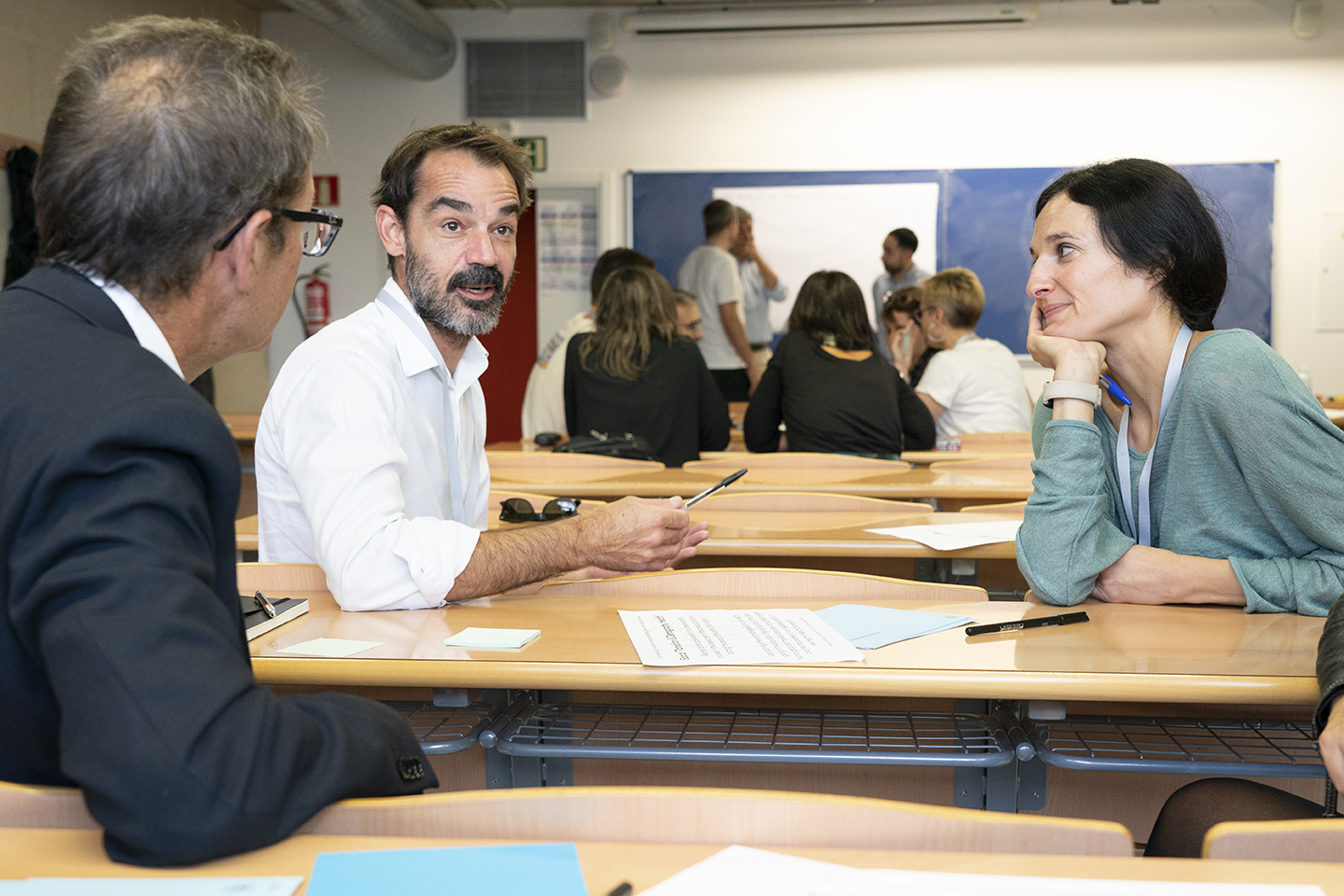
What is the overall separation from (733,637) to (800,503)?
1.27 meters

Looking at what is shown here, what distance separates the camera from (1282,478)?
146 centimetres

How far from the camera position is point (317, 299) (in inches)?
287

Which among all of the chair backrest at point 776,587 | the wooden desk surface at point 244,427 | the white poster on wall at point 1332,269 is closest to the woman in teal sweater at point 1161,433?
the chair backrest at point 776,587

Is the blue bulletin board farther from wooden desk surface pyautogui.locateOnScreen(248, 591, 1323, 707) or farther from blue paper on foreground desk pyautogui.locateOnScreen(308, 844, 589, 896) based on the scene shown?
blue paper on foreground desk pyautogui.locateOnScreen(308, 844, 589, 896)

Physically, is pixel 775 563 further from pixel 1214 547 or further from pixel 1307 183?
pixel 1307 183

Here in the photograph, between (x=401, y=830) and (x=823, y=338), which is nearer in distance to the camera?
(x=401, y=830)

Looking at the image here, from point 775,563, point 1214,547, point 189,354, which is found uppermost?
point 189,354

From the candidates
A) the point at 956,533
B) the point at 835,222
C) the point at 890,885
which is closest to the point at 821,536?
the point at 956,533

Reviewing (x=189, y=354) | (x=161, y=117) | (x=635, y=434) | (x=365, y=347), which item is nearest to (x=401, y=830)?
(x=189, y=354)

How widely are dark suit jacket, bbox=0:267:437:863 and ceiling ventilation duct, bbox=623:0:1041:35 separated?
6.67 meters

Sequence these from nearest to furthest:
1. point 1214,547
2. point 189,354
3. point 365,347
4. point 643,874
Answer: point 643,874, point 189,354, point 1214,547, point 365,347

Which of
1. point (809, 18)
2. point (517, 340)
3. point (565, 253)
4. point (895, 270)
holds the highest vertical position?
point (809, 18)

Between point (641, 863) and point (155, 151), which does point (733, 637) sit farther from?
point (155, 151)

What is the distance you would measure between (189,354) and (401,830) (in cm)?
46
